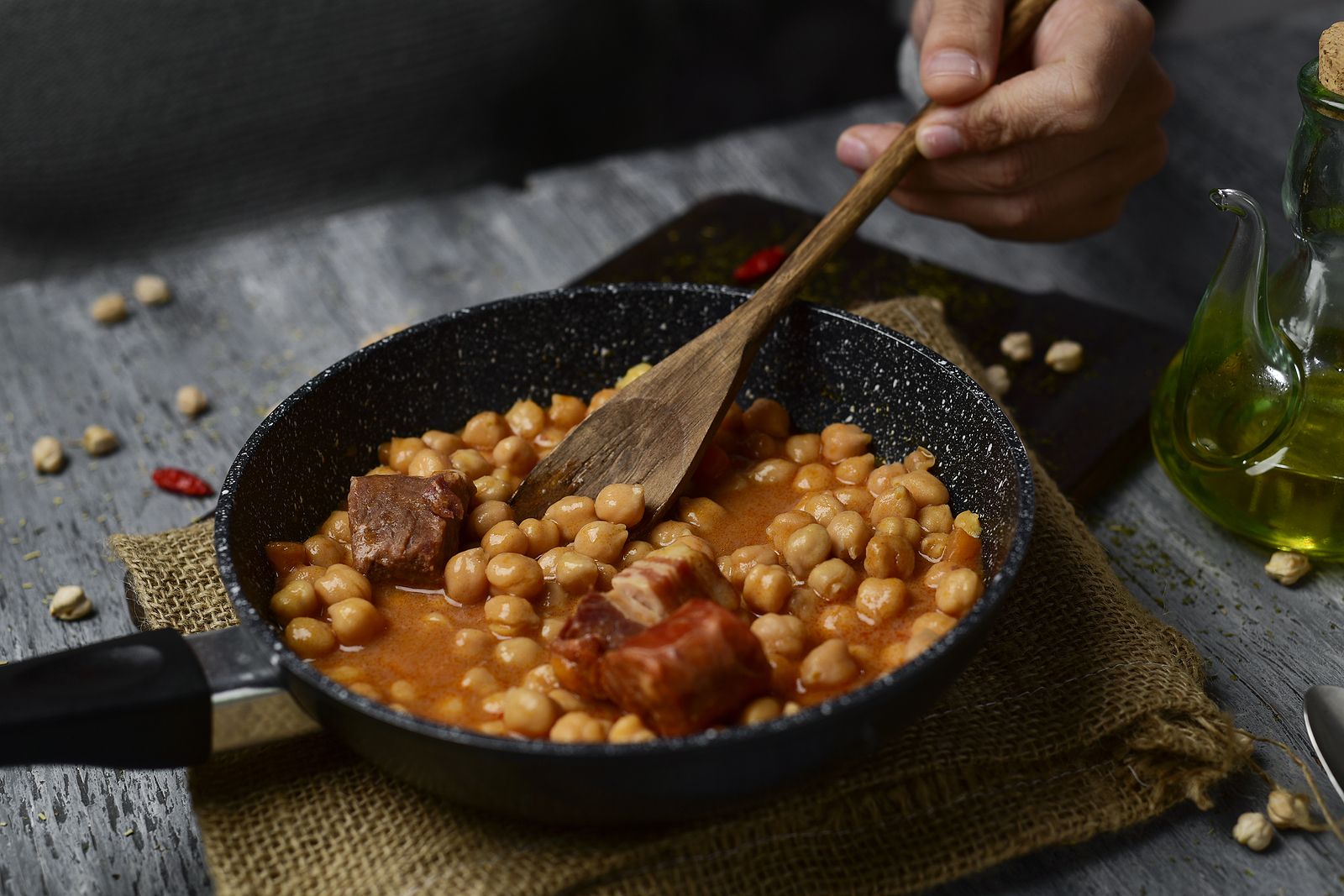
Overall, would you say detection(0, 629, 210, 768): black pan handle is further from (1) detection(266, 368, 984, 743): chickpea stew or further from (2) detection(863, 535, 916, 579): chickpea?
(2) detection(863, 535, 916, 579): chickpea

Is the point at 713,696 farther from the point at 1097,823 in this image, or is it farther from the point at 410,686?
the point at 1097,823

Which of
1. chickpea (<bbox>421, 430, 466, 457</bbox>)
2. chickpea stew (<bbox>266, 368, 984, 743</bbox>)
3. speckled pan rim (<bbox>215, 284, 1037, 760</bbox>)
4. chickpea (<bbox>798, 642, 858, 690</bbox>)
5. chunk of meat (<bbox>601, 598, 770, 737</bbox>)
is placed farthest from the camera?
chickpea (<bbox>421, 430, 466, 457</bbox>)

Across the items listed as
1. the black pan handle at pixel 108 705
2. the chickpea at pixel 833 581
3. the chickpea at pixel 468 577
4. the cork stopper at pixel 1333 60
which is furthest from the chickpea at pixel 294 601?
the cork stopper at pixel 1333 60

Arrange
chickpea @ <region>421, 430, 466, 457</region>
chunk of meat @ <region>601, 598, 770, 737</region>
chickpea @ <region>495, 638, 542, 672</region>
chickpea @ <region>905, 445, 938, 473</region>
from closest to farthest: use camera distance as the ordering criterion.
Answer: chunk of meat @ <region>601, 598, 770, 737</region>
chickpea @ <region>495, 638, 542, 672</region>
chickpea @ <region>905, 445, 938, 473</region>
chickpea @ <region>421, 430, 466, 457</region>

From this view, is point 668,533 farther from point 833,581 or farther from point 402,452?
point 402,452

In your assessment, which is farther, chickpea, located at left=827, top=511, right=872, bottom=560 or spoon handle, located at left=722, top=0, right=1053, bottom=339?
spoon handle, located at left=722, top=0, right=1053, bottom=339

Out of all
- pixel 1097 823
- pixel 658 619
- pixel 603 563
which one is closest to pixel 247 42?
pixel 603 563

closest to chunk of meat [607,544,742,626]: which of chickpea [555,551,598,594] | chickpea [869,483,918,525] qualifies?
chickpea [555,551,598,594]

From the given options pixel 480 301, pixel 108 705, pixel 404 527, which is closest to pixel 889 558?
pixel 404 527
